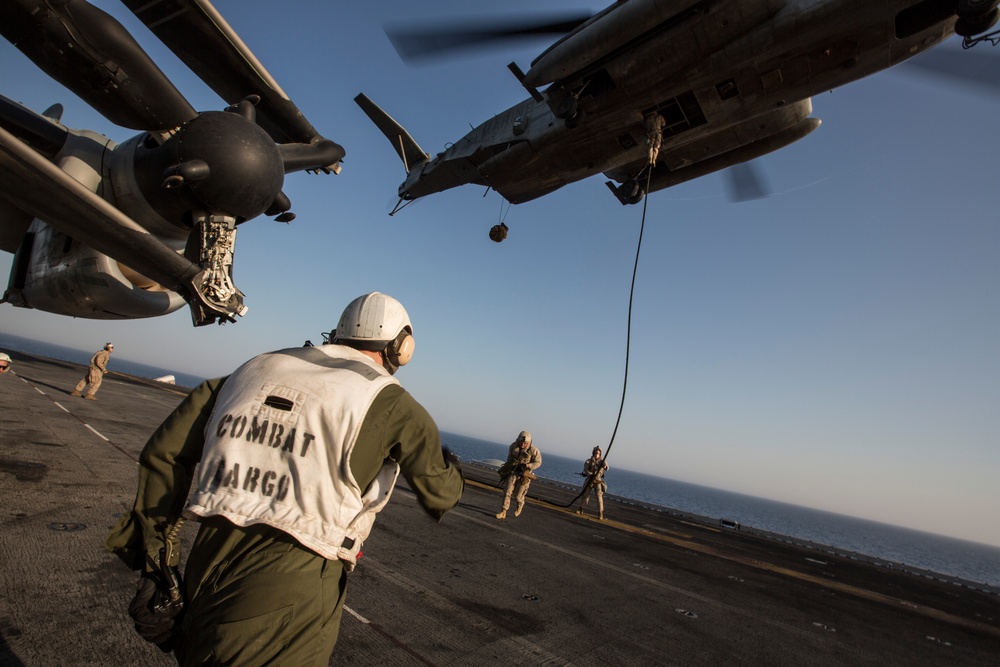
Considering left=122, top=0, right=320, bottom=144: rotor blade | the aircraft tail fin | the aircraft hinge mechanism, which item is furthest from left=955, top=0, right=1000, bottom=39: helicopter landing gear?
the aircraft tail fin

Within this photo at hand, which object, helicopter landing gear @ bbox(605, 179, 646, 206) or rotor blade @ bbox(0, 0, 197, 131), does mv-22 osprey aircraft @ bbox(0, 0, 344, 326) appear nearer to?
rotor blade @ bbox(0, 0, 197, 131)

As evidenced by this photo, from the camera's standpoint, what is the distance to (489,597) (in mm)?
5234

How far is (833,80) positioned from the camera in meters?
9.12

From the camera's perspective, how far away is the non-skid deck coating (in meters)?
3.47

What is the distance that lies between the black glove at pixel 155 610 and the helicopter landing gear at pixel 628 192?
12.5m

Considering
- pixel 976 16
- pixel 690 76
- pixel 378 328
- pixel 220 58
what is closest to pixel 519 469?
pixel 690 76

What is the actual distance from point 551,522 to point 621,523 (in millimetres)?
3980

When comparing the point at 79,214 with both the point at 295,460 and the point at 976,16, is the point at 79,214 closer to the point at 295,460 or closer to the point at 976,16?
the point at 295,460

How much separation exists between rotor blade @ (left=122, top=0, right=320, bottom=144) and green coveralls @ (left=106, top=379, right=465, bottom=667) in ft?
17.9

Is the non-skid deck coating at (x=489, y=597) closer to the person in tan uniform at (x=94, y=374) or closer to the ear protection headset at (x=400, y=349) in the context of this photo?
the ear protection headset at (x=400, y=349)

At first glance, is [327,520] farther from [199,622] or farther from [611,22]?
[611,22]

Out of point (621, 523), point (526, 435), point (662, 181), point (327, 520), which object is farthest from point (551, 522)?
point (327, 520)

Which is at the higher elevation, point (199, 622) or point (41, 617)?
point (199, 622)

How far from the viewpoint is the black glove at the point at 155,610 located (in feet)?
6.23
